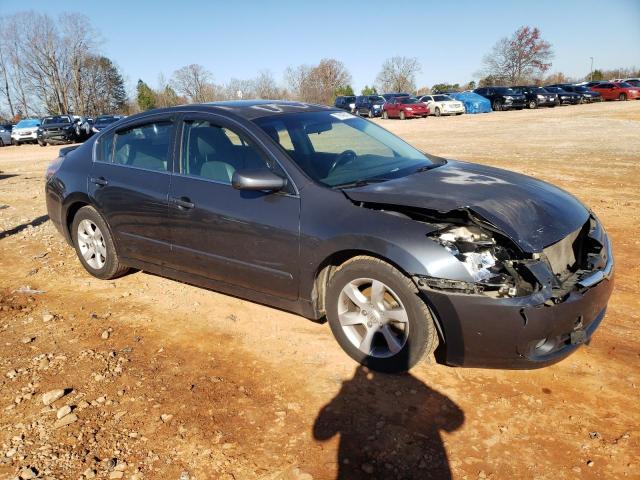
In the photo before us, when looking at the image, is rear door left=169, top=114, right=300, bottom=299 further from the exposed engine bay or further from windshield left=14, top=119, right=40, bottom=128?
windshield left=14, top=119, right=40, bottom=128

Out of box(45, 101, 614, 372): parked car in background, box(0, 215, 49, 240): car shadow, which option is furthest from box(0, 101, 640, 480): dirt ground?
box(0, 215, 49, 240): car shadow

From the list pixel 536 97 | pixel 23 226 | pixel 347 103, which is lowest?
pixel 23 226

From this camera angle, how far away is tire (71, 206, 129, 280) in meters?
4.95

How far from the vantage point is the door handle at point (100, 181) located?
477 centimetres

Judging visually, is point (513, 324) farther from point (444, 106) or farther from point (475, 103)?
point (475, 103)

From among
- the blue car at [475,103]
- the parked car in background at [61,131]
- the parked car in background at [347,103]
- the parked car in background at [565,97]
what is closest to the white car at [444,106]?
the blue car at [475,103]

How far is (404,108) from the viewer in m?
33.4

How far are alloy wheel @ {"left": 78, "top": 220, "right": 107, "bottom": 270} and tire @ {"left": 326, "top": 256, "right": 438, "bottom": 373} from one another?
9.02 ft

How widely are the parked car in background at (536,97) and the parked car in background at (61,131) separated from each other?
2852 cm

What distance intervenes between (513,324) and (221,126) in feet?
8.53

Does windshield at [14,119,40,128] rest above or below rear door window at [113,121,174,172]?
above

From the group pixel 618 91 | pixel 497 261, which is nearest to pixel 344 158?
pixel 497 261

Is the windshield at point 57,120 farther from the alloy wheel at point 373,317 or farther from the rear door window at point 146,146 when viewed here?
the alloy wheel at point 373,317

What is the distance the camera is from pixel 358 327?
346 centimetres
